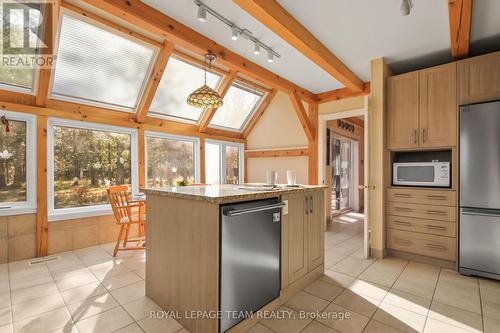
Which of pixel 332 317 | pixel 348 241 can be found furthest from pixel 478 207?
pixel 332 317

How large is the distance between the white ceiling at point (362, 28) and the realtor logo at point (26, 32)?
52.5 inches

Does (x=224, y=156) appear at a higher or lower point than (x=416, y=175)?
higher

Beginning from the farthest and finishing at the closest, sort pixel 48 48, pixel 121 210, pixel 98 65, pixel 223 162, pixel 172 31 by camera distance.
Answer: pixel 223 162
pixel 121 210
pixel 98 65
pixel 48 48
pixel 172 31

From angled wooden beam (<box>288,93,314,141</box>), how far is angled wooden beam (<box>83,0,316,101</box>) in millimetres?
829

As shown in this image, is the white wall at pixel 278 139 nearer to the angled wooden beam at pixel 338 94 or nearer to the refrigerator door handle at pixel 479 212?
the angled wooden beam at pixel 338 94

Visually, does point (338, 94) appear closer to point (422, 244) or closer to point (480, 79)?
point (480, 79)

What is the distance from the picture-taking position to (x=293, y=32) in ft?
8.05

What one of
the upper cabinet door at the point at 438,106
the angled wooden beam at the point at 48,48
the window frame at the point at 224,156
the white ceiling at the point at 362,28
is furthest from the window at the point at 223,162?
the upper cabinet door at the point at 438,106

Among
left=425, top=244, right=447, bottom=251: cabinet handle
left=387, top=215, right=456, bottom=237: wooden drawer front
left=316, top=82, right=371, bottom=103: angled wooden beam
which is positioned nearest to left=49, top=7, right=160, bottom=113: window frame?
left=316, top=82, right=371, bottom=103: angled wooden beam

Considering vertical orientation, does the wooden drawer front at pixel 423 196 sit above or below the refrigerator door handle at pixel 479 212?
above

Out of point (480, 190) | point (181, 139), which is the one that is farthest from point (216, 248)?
point (181, 139)

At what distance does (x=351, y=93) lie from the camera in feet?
14.7

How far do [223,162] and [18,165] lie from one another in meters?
3.69

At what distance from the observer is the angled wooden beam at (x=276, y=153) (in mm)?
5350
